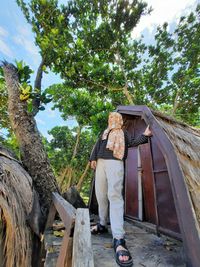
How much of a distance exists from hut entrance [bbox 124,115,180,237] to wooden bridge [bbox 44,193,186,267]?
0.31m

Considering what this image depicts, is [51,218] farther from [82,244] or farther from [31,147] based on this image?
[82,244]

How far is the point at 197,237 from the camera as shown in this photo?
1.86m

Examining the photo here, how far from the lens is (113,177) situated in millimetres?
2652

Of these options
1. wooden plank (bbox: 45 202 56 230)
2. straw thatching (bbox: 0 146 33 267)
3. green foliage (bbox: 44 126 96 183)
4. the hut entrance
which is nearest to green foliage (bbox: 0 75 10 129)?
straw thatching (bbox: 0 146 33 267)

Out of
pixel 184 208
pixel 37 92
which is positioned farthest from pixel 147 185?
pixel 37 92

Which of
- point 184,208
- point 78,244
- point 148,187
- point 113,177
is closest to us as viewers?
point 78,244

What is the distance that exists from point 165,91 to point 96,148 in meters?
8.17

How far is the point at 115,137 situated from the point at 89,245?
5.14ft

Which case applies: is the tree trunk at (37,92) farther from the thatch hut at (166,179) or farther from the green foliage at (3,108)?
the thatch hut at (166,179)

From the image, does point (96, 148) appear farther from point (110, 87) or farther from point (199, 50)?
point (199, 50)

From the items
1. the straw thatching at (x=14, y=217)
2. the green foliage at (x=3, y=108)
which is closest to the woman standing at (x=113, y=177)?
the straw thatching at (x=14, y=217)

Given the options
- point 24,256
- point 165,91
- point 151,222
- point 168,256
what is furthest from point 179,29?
point 24,256

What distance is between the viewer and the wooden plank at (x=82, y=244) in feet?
4.67

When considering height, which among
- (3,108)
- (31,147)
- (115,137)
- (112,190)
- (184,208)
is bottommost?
(184,208)
